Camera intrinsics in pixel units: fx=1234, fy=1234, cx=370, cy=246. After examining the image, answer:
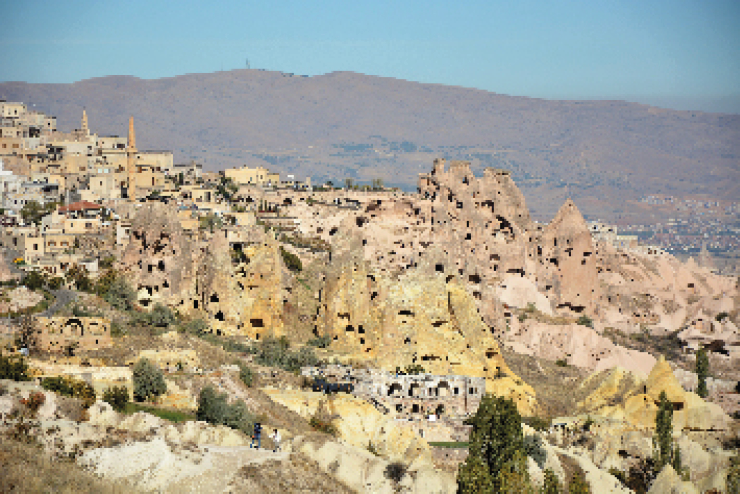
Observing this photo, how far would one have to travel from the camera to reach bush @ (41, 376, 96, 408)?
33188 millimetres

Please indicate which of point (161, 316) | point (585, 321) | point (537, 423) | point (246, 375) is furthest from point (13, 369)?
point (585, 321)

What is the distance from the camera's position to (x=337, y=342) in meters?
47.8

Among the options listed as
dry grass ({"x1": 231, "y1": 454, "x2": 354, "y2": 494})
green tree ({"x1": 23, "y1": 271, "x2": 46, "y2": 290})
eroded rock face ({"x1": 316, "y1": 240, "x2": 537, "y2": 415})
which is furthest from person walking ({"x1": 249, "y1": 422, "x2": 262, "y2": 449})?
green tree ({"x1": 23, "y1": 271, "x2": 46, "y2": 290})

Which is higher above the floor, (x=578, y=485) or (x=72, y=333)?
(x=72, y=333)

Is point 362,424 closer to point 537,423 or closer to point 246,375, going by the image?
point 246,375

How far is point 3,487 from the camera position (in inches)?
1009

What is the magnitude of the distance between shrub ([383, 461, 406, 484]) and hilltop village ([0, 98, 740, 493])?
0.06 meters

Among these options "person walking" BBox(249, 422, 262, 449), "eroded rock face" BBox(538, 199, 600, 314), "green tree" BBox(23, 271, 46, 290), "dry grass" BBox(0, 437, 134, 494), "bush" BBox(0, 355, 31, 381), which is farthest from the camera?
"eroded rock face" BBox(538, 199, 600, 314)

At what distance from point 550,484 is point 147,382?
12647 millimetres

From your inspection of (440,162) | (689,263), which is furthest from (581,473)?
(689,263)

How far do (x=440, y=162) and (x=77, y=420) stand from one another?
45.6 m

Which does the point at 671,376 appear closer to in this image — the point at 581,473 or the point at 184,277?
the point at 581,473

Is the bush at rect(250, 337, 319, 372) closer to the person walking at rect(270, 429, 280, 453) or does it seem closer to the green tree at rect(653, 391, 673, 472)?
the person walking at rect(270, 429, 280, 453)

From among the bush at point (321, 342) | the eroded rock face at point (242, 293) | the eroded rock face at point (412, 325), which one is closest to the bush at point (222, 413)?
the eroded rock face at point (412, 325)
